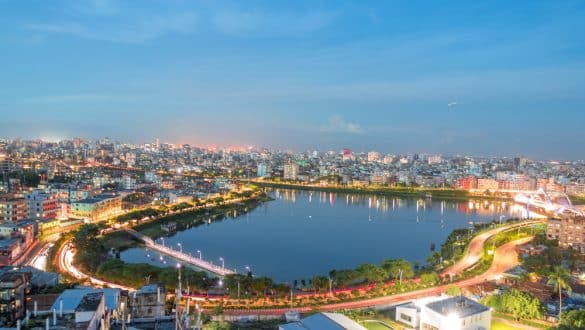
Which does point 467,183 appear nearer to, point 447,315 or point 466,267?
point 466,267

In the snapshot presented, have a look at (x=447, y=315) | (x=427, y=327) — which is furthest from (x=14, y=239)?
(x=447, y=315)

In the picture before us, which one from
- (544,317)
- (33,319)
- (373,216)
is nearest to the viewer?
(33,319)

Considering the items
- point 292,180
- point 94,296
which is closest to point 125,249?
point 94,296

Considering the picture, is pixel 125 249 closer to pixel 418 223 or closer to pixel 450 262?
pixel 450 262

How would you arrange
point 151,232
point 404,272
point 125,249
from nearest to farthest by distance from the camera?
1. point 404,272
2. point 125,249
3. point 151,232

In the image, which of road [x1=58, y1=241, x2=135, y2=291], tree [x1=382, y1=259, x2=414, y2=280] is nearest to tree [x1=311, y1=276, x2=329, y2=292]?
tree [x1=382, y1=259, x2=414, y2=280]

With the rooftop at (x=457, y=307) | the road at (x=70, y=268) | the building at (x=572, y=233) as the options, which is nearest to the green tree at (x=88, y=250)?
the road at (x=70, y=268)

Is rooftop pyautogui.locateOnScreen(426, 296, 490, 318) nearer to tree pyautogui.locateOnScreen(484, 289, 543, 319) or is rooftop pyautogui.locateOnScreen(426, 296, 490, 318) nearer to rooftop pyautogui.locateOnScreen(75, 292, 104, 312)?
tree pyautogui.locateOnScreen(484, 289, 543, 319)
